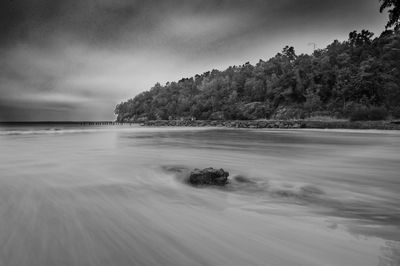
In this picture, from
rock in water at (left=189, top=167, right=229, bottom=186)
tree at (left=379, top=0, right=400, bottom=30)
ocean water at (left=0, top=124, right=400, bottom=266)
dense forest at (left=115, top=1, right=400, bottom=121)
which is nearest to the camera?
ocean water at (left=0, top=124, right=400, bottom=266)

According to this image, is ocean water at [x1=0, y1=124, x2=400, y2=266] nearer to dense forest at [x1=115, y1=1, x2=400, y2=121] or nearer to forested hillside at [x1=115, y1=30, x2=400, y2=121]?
dense forest at [x1=115, y1=1, x2=400, y2=121]

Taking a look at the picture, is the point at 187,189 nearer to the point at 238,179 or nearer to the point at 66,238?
the point at 238,179

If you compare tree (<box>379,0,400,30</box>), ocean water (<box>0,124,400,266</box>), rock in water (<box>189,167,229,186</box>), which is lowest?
ocean water (<box>0,124,400,266</box>)

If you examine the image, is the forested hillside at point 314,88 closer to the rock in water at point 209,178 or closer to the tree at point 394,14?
the tree at point 394,14

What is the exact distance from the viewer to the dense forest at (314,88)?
49344 mm

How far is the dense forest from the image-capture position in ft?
162

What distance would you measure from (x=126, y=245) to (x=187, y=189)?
215 centimetres

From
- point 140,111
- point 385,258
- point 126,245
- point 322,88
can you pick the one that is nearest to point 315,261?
point 385,258

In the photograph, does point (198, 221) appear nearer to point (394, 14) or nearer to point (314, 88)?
point (394, 14)

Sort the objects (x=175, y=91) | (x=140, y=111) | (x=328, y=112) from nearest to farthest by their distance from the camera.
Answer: (x=328, y=112) < (x=175, y=91) < (x=140, y=111)

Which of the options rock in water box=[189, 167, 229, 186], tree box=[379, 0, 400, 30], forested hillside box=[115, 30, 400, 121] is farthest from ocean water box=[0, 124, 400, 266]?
forested hillside box=[115, 30, 400, 121]

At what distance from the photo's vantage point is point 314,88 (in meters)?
65.6

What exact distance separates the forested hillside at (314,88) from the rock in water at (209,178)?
37.0 meters

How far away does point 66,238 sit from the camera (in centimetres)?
257
